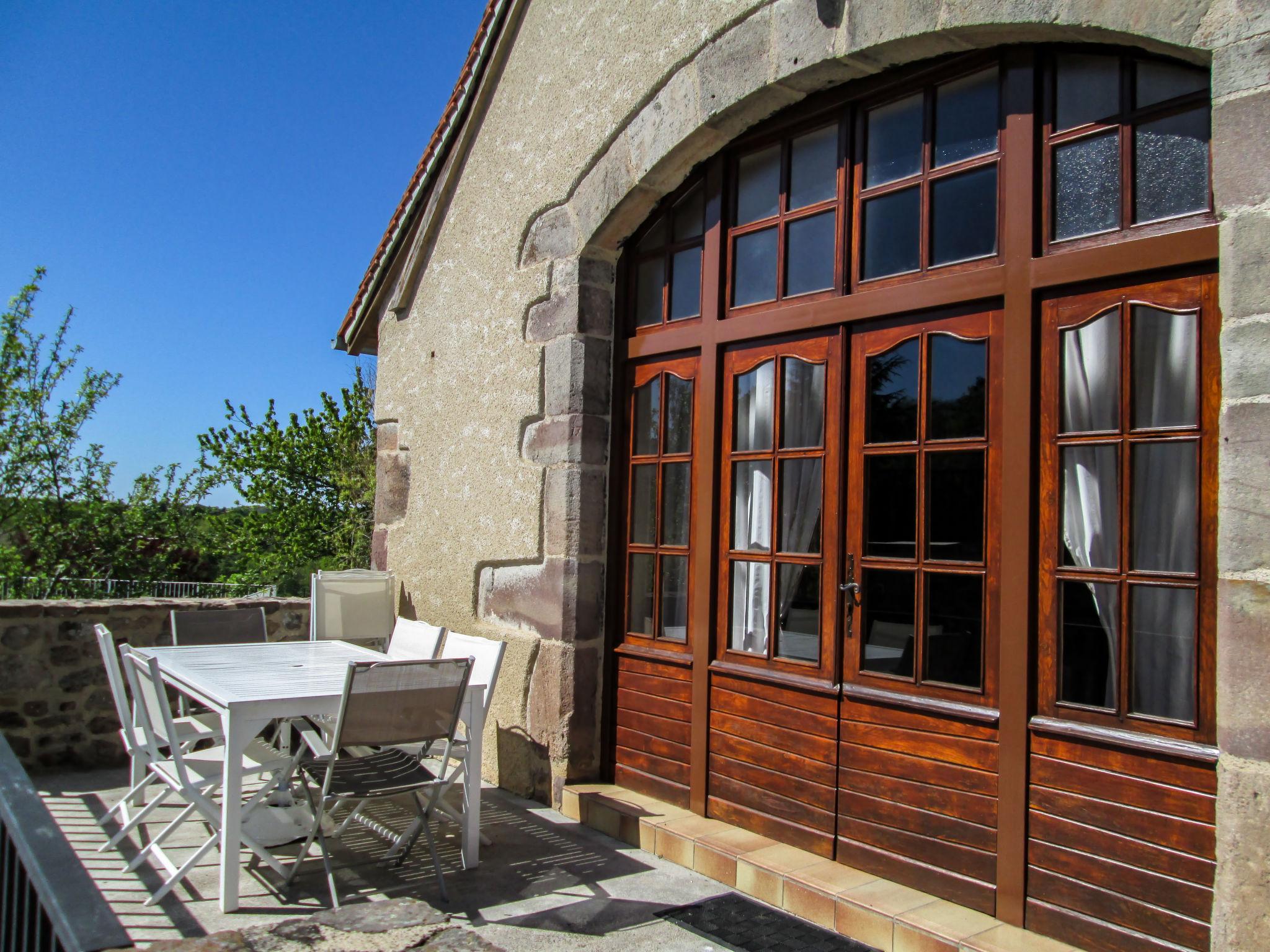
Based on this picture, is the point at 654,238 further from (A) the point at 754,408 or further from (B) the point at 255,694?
(B) the point at 255,694

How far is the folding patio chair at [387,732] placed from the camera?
145 inches

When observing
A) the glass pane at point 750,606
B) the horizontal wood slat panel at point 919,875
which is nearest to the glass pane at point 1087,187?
the glass pane at point 750,606

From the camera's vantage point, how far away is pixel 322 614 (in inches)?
238

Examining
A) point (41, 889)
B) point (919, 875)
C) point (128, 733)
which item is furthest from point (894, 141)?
point (128, 733)

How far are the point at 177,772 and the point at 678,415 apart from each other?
269cm

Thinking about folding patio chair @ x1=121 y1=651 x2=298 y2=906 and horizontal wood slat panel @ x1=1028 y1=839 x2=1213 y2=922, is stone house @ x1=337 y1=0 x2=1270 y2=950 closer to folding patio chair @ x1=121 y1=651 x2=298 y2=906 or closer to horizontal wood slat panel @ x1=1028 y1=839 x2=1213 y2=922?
horizontal wood slat panel @ x1=1028 y1=839 x2=1213 y2=922

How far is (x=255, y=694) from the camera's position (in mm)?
3826

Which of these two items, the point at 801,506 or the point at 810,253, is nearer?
the point at 801,506

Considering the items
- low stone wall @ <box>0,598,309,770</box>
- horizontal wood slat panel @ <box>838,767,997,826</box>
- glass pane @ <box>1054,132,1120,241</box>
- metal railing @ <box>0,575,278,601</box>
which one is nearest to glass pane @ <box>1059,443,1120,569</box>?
glass pane @ <box>1054,132,1120,241</box>

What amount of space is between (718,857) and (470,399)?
3105 mm

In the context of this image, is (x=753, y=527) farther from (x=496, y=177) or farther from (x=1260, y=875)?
(x=496, y=177)

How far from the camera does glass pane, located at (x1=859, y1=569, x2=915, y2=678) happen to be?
144 inches

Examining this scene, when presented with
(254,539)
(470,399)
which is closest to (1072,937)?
(470,399)

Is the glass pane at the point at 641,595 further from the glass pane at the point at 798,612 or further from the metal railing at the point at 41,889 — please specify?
the metal railing at the point at 41,889
